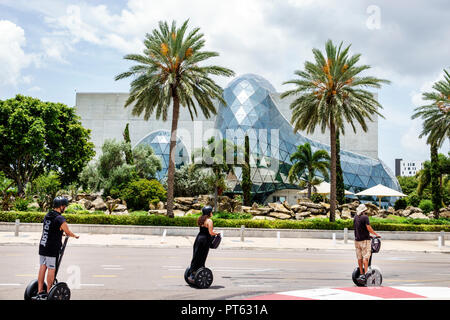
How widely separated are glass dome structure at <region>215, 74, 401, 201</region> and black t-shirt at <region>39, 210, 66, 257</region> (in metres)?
46.5

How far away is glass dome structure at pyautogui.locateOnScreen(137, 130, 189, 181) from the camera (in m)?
61.3

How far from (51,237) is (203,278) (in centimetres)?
320

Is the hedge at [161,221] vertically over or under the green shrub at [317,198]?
under

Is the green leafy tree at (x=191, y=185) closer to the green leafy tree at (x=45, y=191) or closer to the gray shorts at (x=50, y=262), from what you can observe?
the green leafy tree at (x=45, y=191)

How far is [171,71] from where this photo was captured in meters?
25.6

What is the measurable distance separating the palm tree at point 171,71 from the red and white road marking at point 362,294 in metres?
19.0

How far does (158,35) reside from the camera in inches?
1022

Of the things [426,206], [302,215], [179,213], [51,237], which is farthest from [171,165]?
[426,206]

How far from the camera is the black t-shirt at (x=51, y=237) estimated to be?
19.8ft

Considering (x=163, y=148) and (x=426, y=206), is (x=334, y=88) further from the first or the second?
(x=163, y=148)

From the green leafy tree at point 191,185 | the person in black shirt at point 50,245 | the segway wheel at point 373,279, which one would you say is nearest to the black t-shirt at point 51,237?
the person in black shirt at point 50,245

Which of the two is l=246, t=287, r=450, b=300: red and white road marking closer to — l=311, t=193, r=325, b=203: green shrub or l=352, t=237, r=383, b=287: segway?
l=352, t=237, r=383, b=287: segway

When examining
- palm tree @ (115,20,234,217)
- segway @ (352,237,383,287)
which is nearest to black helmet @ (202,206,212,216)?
segway @ (352,237,383,287)

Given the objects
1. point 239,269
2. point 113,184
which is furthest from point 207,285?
point 113,184
